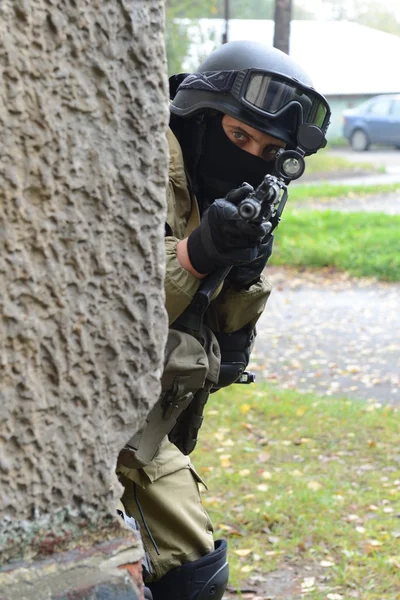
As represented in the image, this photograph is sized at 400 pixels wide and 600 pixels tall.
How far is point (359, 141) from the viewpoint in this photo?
26.6 metres

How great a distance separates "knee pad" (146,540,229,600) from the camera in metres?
2.71

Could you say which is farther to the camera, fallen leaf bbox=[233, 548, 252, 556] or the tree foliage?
the tree foliage

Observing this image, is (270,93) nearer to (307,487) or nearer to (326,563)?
(326,563)

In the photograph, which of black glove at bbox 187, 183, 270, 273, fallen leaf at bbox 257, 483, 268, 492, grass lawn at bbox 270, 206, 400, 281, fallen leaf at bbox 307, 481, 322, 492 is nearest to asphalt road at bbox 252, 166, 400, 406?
grass lawn at bbox 270, 206, 400, 281

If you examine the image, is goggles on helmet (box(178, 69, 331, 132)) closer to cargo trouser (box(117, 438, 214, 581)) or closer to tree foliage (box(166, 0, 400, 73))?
cargo trouser (box(117, 438, 214, 581))

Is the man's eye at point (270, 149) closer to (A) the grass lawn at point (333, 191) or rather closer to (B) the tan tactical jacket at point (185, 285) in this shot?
(B) the tan tactical jacket at point (185, 285)

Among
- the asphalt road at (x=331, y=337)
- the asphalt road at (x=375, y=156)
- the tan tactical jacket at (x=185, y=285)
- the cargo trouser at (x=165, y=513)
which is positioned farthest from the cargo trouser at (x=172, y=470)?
the asphalt road at (x=375, y=156)

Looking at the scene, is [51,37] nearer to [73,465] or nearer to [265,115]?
[73,465]

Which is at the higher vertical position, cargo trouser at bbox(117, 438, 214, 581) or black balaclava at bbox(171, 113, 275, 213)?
black balaclava at bbox(171, 113, 275, 213)

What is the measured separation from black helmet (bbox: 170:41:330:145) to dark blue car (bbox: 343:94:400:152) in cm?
2277

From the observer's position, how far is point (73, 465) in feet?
4.61

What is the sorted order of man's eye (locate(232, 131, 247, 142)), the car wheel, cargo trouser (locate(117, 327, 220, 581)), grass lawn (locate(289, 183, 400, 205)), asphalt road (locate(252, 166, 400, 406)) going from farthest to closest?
the car wheel < grass lawn (locate(289, 183, 400, 205)) < asphalt road (locate(252, 166, 400, 406)) < man's eye (locate(232, 131, 247, 142)) < cargo trouser (locate(117, 327, 220, 581))

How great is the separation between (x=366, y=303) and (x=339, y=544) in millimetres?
5460

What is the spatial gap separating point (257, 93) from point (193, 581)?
4.79 ft
